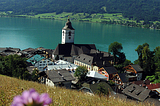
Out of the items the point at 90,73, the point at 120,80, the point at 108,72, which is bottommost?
the point at 120,80

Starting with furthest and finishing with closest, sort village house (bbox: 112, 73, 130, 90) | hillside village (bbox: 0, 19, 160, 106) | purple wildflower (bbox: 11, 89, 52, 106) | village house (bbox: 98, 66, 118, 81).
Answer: village house (bbox: 98, 66, 118, 81)
village house (bbox: 112, 73, 130, 90)
hillside village (bbox: 0, 19, 160, 106)
purple wildflower (bbox: 11, 89, 52, 106)

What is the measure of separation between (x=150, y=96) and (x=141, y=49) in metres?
15.4

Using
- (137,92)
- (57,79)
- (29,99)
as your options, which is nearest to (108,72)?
(137,92)

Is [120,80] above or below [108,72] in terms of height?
below

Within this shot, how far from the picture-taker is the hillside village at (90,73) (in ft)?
54.3

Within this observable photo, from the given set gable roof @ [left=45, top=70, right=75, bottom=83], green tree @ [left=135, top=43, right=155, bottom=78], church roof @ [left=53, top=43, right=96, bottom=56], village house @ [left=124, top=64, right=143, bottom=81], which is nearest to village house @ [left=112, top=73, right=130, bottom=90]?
village house @ [left=124, top=64, right=143, bottom=81]

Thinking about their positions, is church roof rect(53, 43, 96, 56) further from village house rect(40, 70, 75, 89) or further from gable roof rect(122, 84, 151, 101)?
gable roof rect(122, 84, 151, 101)

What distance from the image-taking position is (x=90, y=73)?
74.9 ft

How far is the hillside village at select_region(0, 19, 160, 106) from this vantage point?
1655 centimetres

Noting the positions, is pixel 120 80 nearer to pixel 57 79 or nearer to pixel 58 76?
pixel 58 76

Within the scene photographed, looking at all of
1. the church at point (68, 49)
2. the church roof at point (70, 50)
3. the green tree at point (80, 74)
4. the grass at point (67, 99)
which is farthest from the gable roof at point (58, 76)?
the church roof at point (70, 50)

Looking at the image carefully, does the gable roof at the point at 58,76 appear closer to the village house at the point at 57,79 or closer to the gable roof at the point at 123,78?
the village house at the point at 57,79

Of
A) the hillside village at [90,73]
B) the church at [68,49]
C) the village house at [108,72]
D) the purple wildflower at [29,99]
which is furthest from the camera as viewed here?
the church at [68,49]

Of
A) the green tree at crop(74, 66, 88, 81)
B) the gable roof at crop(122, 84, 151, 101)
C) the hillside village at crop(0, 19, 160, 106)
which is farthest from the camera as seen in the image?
the green tree at crop(74, 66, 88, 81)
